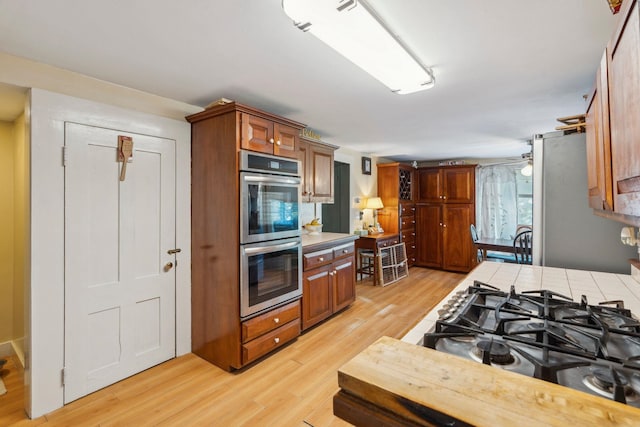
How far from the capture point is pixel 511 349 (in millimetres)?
820

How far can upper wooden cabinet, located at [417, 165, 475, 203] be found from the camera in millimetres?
5492

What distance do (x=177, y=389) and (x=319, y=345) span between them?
1205 mm

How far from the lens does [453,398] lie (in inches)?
22.2

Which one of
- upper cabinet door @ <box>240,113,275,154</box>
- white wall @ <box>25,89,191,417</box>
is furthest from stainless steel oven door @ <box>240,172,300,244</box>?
white wall @ <box>25,89,191,417</box>

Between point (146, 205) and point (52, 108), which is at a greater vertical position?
point (52, 108)

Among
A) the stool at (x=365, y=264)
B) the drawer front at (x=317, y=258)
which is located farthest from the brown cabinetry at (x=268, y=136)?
the stool at (x=365, y=264)

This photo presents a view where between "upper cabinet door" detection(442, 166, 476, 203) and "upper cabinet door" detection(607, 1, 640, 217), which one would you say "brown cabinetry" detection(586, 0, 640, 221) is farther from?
"upper cabinet door" detection(442, 166, 476, 203)

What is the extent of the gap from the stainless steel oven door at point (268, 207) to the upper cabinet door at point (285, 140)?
0.23 metres

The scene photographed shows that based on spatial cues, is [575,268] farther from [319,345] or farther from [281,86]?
[281,86]

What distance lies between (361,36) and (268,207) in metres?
1.46

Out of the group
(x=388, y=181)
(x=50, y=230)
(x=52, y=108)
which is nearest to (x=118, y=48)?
(x=52, y=108)

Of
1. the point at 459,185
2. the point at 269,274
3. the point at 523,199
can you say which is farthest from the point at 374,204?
the point at 269,274

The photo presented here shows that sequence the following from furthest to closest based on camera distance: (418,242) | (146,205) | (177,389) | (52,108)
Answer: (418,242) < (146,205) < (177,389) < (52,108)

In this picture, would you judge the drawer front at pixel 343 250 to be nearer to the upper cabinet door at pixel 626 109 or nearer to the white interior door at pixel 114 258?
the white interior door at pixel 114 258
